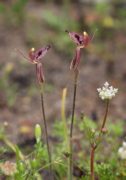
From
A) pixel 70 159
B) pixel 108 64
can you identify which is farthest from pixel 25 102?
pixel 70 159

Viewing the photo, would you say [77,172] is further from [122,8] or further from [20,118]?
[122,8]

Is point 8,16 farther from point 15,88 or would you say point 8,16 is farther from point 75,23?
point 15,88

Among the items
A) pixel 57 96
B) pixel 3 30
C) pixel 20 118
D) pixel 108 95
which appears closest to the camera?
pixel 108 95

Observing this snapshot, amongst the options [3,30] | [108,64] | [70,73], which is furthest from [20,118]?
[3,30]

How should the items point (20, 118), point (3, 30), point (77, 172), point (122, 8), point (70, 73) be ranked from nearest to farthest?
point (77, 172), point (20, 118), point (70, 73), point (3, 30), point (122, 8)

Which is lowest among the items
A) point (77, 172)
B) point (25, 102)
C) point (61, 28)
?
point (77, 172)

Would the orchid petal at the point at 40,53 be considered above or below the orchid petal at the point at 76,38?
below

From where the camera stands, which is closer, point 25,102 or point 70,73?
point 25,102

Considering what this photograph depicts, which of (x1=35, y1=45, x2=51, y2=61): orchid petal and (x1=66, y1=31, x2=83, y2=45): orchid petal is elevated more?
(x1=66, y1=31, x2=83, y2=45): orchid petal

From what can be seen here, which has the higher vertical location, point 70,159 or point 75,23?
point 75,23
